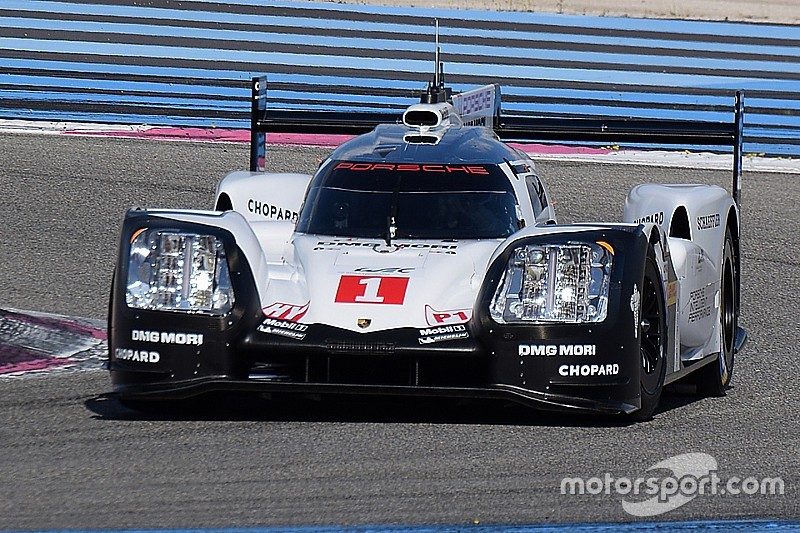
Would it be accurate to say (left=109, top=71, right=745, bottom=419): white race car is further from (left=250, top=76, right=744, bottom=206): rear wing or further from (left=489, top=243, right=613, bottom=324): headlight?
(left=250, top=76, right=744, bottom=206): rear wing

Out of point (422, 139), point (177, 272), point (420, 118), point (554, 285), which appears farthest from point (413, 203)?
point (177, 272)

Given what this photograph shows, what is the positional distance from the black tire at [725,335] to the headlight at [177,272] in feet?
7.47

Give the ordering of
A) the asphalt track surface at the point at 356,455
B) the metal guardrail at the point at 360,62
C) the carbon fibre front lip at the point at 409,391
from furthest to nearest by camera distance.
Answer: the metal guardrail at the point at 360,62 → the carbon fibre front lip at the point at 409,391 → the asphalt track surface at the point at 356,455

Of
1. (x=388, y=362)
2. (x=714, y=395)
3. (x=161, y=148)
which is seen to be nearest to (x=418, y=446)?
(x=388, y=362)

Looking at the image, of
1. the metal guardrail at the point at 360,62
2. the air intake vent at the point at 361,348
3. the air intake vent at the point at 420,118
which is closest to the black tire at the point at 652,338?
the air intake vent at the point at 361,348

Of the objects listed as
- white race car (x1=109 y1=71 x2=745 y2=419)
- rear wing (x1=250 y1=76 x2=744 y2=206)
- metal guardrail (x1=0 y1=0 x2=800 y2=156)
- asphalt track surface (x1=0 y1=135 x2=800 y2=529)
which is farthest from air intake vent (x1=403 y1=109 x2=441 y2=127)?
metal guardrail (x1=0 y1=0 x2=800 y2=156)

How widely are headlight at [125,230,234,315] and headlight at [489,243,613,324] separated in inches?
40.9

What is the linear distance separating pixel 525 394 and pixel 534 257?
0.53m

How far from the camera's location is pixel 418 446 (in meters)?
5.46

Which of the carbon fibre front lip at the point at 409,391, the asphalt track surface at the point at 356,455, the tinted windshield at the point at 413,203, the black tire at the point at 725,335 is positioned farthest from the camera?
the black tire at the point at 725,335

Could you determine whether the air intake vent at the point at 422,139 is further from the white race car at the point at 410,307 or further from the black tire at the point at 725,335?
the black tire at the point at 725,335

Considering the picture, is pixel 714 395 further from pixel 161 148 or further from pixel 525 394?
pixel 161 148

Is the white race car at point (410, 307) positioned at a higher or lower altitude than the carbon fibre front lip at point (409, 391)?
higher

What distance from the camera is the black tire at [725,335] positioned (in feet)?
23.0
